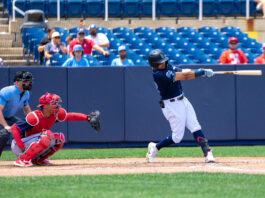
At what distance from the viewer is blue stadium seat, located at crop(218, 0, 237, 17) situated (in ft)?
67.1

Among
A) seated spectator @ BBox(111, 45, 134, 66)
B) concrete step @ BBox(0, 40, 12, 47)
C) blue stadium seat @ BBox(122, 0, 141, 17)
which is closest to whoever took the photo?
seated spectator @ BBox(111, 45, 134, 66)

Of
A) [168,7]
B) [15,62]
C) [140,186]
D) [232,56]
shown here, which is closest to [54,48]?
[15,62]

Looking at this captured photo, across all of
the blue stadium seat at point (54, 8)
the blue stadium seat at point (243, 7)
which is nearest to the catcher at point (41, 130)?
the blue stadium seat at point (54, 8)

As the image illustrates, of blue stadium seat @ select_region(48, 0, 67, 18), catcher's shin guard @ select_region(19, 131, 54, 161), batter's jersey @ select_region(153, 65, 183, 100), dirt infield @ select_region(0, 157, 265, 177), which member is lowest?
dirt infield @ select_region(0, 157, 265, 177)

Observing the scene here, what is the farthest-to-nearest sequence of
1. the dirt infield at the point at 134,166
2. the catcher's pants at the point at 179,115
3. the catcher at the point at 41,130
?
the catcher's pants at the point at 179,115
the catcher at the point at 41,130
the dirt infield at the point at 134,166

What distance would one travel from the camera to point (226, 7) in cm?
2050

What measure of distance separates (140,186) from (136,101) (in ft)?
18.7

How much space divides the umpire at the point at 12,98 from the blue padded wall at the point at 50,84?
2613mm

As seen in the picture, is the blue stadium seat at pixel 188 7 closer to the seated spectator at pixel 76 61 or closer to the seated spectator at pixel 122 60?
the seated spectator at pixel 122 60

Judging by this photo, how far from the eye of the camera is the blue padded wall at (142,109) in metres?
12.8

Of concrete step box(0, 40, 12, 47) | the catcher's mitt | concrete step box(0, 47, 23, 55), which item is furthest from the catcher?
concrete step box(0, 40, 12, 47)

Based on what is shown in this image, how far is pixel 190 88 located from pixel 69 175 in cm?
Result: 513

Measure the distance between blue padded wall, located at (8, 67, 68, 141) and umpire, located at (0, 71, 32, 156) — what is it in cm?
261

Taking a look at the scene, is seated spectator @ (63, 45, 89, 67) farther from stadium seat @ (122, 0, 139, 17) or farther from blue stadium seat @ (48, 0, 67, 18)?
stadium seat @ (122, 0, 139, 17)
